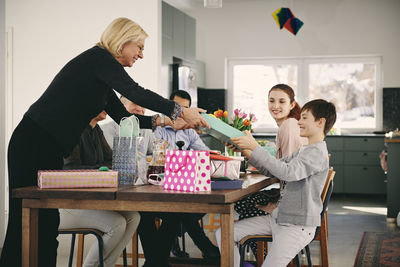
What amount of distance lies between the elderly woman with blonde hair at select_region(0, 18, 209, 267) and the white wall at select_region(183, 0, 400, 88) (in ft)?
21.7

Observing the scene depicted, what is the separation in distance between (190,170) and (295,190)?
0.70m

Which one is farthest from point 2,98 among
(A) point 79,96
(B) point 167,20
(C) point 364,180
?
(C) point 364,180

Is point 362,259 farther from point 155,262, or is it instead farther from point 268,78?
point 268,78

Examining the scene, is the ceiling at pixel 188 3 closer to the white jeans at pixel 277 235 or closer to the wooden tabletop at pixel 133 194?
the white jeans at pixel 277 235

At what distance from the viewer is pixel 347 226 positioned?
5695 millimetres

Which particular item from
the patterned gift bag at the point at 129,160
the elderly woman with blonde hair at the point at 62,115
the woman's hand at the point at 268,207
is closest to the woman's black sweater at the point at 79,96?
the elderly woman with blonde hair at the point at 62,115

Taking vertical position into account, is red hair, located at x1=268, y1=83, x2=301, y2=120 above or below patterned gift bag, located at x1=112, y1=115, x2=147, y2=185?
above

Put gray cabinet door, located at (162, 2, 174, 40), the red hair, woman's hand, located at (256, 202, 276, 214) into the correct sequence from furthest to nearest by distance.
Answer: gray cabinet door, located at (162, 2, 174, 40), the red hair, woman's hand, located at (256, 202, 276, 214)

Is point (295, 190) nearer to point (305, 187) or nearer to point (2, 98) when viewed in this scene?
point (305, 187)

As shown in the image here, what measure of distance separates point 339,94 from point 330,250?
4796mm

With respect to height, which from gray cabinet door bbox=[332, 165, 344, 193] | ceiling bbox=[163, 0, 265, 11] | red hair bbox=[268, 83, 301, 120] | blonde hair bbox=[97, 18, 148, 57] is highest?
ceiling bbox=[163, 0, 265, 11]

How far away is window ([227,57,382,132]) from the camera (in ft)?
28.8

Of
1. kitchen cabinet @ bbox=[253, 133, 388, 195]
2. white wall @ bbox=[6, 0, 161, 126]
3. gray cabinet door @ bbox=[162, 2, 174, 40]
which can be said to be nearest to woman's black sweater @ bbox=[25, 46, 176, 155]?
white wall @ bbox=[6, 0, 161, 126]

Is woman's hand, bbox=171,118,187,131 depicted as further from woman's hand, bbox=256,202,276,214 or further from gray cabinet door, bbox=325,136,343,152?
gray cabinet door, bbox=325,136,343,152
